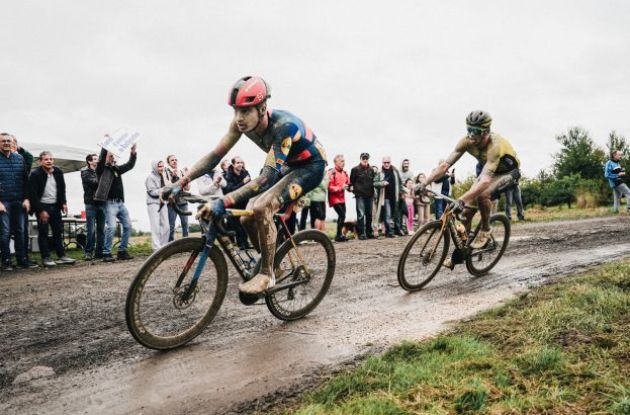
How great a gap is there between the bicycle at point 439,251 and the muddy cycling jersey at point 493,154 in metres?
0.79

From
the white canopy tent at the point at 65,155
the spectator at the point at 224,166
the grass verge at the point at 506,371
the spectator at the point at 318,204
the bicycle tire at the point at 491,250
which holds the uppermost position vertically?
the white canopy tent at the point at 65,155

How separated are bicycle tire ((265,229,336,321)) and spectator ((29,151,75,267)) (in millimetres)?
6611

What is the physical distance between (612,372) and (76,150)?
1461 cm

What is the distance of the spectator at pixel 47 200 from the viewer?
9195 millimetres

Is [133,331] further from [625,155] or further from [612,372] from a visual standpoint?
[625,155]

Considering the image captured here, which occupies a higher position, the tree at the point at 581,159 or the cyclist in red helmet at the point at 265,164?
the tree at the point at 581,159

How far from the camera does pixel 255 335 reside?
13.7 ft

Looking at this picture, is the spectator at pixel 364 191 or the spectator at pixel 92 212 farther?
the spectator at pixel 364 191

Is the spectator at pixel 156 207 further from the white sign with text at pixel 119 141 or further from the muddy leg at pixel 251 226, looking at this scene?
the muddy leg at pixel 251 226

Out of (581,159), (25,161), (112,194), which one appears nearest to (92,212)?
(112,194)

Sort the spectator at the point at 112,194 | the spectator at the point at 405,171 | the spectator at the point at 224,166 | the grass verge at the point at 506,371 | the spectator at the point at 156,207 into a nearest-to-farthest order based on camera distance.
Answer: the grass verge at the point at 506,371 → the spectator at the point at 112,194 → the spectator at the point at 156,207 → the spectator at the point at 224,166 → the spectator at the point at 405,171

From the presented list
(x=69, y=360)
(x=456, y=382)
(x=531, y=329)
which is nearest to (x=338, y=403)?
(x=456, y=382)

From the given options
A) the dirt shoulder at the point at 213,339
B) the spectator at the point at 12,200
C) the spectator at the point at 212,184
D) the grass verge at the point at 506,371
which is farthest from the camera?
the spectator at the point at 212,184

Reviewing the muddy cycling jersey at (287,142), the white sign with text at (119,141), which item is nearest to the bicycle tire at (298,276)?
the muddy cycling jersey at (287,142)
